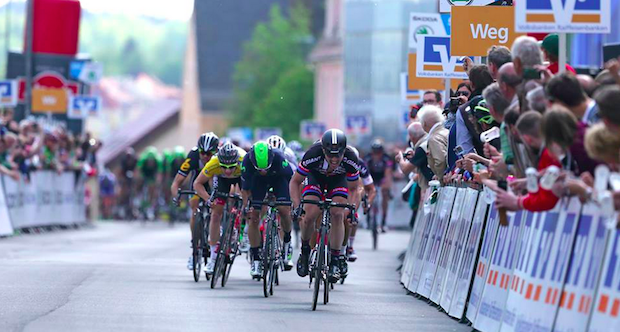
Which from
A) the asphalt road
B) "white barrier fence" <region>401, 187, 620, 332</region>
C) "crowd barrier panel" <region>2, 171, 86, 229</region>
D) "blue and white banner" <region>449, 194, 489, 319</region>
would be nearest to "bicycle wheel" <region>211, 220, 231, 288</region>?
the asphalt road

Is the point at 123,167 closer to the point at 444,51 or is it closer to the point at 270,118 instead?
the point at 444,51

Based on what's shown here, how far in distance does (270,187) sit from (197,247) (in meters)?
1.75

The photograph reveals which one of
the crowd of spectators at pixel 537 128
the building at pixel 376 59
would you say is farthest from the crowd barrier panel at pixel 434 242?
the building at pixel 376 59

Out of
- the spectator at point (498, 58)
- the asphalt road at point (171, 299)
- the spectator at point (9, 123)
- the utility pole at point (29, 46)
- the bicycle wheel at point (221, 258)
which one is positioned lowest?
the asphalt road at point (171, 299)

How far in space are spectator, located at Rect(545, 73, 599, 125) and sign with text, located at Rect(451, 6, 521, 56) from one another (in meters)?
8.02

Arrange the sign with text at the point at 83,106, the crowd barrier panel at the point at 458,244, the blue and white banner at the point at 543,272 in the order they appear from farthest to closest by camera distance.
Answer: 1. the sign with text at the point at 83,106
2. the crowd barrier panel at the point at 458,244
3. the blue and white banner at the point at 543,272

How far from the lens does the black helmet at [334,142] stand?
49.2 ft

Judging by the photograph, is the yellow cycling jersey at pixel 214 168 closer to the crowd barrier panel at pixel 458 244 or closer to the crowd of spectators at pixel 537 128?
the crowd of spectators at pixel 537 128

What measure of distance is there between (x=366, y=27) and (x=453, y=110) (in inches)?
2687

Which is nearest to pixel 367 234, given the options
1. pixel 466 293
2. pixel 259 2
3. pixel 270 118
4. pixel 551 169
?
pixel 466 293

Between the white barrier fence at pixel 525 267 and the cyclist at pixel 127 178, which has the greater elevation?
the cyclist at pixel 127 178

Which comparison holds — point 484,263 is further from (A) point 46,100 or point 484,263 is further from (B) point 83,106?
(B) point 83,106

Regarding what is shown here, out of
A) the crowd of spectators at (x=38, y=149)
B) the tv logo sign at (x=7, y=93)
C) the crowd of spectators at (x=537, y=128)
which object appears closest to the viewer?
the crowd of spectators at (x=537, y=128)

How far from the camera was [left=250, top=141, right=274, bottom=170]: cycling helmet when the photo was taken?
→ 54.6 ft
